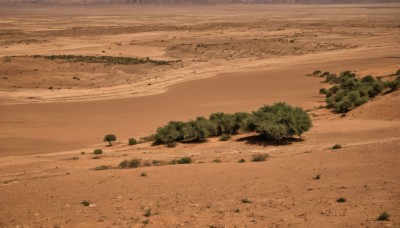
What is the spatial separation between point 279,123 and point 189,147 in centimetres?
364

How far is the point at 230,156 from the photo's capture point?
60.6ft

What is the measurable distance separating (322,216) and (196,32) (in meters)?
80.0

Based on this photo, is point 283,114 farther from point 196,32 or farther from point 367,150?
point 196,32

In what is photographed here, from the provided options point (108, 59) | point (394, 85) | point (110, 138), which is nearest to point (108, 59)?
point (108, 59)

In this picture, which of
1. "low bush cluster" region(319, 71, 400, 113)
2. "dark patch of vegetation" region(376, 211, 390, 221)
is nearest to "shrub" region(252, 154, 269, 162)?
"dark patch of vegetation" region(376, 211, 390, 221)

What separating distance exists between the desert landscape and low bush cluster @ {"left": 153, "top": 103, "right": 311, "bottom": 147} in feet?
0.91

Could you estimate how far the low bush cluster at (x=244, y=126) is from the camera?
20656mm

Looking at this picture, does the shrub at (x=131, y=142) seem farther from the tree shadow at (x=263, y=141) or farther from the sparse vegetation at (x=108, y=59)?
the sparse vegetation at (x=108, y=59)

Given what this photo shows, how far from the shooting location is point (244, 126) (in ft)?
72.8

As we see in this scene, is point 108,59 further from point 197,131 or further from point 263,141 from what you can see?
point 263,141

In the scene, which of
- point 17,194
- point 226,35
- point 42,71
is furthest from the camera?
point 226,35

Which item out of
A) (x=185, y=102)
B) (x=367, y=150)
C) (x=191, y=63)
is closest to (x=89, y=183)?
(x=367, y=150)

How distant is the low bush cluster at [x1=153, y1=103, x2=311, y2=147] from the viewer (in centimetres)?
2066

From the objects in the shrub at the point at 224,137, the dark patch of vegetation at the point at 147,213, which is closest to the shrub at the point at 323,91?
the shrub at the point at 224,137
